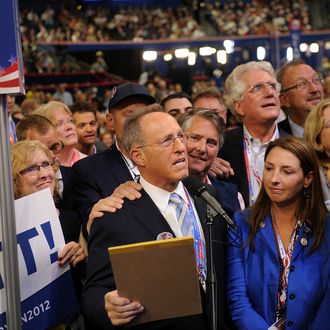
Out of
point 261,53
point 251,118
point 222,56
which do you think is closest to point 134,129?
point 251,118

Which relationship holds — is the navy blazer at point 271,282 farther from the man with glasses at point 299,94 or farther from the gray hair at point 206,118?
the man with glasses at point 299,94

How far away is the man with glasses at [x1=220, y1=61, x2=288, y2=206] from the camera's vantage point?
13.5ft

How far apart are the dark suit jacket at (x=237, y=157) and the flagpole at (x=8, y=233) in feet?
5.90

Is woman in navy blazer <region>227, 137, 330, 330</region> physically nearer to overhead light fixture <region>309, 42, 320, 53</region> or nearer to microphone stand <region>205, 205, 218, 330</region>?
microphone stand <region>205, 205, 218, 330</region>

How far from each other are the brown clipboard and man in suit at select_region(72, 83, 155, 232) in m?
0.96

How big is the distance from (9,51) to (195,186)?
891 mm

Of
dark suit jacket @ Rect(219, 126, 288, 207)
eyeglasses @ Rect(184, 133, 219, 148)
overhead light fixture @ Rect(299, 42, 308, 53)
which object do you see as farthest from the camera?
overhead light fixture @ Rect(299, 42, 308, 53)

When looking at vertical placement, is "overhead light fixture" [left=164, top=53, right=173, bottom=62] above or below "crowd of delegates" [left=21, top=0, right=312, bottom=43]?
below

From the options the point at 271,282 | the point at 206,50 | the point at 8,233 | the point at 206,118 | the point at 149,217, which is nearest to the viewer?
the point at 8,233

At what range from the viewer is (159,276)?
93.7 inches

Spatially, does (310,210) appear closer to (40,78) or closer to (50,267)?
(50,267)

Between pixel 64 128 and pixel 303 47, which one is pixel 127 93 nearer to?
pixel 64 128

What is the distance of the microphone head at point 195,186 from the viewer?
8.71ft

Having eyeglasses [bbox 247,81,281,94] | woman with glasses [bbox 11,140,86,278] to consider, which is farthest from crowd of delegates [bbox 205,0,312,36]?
woman with glasses [bbox 11,140,86,278]
